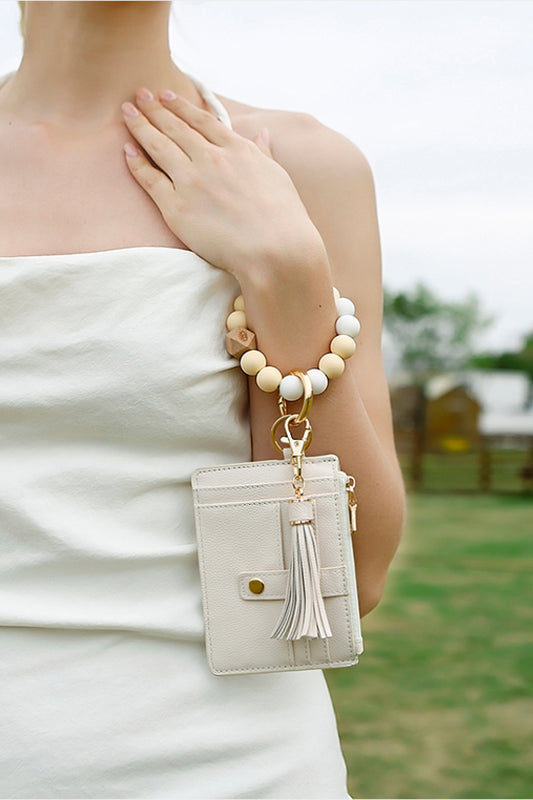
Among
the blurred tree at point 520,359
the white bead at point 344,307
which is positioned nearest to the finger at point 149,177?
the white bead at point 344,307

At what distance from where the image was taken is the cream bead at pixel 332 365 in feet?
3.40

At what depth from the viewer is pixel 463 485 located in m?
15.8

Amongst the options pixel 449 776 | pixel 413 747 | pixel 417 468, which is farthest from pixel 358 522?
pixel 417 468

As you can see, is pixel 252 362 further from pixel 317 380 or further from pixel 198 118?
pixel 198 118

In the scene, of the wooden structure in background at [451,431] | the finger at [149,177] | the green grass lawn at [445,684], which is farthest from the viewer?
the wooden structure in background at [451,431]

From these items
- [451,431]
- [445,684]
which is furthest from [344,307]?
[451,431]

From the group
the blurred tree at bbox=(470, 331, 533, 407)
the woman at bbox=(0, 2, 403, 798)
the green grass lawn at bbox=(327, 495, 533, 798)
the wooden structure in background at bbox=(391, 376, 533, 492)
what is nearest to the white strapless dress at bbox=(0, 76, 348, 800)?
the woman at bbox=(0, 2, 403, 798)

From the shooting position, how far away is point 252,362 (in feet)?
3.39

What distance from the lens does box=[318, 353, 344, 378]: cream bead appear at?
1.04 metres

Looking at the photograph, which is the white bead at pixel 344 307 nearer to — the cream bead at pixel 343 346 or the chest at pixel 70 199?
the cream bead at pixel 343 346

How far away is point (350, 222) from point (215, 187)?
0.56 feet

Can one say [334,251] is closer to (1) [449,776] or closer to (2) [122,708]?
(2) [122,708]

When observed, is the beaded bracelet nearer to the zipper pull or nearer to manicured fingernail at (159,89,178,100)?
the zipper pull

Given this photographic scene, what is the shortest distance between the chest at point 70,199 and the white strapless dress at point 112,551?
52 millimetres
